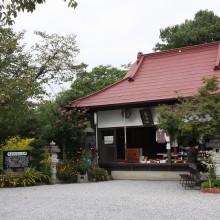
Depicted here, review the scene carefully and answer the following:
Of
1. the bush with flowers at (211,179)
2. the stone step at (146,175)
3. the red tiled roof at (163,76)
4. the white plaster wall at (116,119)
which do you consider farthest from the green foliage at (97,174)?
the bush with flowers at (211,179)

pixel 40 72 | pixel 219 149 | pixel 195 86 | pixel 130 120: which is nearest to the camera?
pixel 219 149

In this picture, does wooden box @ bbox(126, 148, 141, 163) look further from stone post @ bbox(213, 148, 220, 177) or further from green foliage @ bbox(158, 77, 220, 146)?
stone post @ bbox(213, 148, 220, 177)

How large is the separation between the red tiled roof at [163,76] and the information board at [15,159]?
181 inches

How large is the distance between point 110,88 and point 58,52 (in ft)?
27.6

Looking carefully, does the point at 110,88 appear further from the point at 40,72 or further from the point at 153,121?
the point at 40,72

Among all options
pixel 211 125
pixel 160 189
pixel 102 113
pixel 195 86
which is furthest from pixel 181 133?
pixel 102 113

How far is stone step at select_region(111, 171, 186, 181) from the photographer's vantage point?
62.5 feet

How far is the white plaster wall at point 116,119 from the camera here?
802 inches

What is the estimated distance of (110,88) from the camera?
22.3m

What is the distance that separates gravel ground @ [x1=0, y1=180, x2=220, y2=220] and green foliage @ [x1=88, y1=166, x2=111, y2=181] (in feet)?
8.80

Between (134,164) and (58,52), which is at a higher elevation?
(58,52)

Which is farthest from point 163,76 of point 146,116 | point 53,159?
point 53,159

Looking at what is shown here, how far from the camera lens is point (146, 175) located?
65.1 feet

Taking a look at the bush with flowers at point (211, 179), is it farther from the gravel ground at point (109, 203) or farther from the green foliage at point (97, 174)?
the green foliage at point (97, 174)
